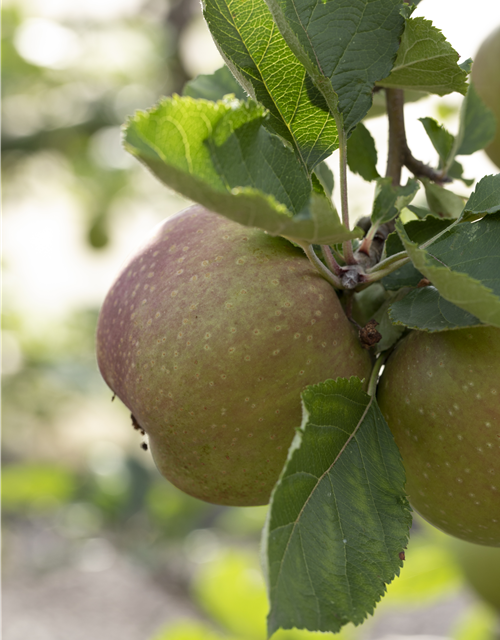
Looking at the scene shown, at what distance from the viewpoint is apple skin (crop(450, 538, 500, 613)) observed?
108 centimetres

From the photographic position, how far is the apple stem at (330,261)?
49 centimetres

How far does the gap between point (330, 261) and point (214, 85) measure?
0.32m

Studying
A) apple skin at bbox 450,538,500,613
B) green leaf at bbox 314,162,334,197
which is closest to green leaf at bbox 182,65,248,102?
green leaf at bbox 314,162,334,197

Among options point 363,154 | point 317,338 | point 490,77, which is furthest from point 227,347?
point 490,77

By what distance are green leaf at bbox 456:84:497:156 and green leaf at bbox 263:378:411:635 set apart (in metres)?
0.28

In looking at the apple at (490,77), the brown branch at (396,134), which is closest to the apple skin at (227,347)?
the brown branch at (396,134)

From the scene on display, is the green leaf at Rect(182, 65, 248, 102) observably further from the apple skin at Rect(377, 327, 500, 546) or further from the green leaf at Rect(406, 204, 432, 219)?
the apple skin at Rect(377, 327, 500, 546)

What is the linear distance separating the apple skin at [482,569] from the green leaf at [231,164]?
35.5 inches

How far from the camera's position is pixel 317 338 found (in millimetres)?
482

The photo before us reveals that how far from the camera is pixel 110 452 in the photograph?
3.21 meters

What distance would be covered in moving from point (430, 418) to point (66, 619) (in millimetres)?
4122

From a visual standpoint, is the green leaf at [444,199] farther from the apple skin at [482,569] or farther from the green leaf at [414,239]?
the apple skin at [482,569]

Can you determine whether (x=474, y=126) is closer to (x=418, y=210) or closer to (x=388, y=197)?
(x=418, y=210)

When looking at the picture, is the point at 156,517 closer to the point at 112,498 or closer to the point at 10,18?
the point at 112,498
